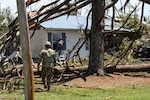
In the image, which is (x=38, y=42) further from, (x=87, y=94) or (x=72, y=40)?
(x=87, y=94)

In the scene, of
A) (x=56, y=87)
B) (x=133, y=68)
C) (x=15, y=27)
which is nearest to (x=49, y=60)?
(x=56, y=87)

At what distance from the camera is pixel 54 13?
60.3 feet

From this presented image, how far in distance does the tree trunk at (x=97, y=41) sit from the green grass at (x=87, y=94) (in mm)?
2542

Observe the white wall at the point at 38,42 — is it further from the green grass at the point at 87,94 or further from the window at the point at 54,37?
the green grass at the point at 87,94

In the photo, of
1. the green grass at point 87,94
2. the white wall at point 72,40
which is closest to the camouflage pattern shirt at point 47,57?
the green grass at point 87,94

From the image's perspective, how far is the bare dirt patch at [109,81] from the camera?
1633 centimetres

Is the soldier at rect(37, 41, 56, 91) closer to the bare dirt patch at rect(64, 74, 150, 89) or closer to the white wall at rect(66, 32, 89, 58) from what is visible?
the bare dirt patch at rect(64, 74, 150, 89)

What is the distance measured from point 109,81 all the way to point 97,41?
6.26ft

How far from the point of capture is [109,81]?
17172 mm

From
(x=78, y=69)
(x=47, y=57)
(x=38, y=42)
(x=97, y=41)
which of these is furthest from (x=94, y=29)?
(x=38, y=42)

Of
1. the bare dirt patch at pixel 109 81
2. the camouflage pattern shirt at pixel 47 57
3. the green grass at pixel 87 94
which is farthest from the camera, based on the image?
the bare dirt patch at pixel 109 81

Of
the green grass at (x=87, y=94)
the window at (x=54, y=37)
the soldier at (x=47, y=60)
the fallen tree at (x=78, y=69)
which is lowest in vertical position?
the green grass at (x=87, y=94)

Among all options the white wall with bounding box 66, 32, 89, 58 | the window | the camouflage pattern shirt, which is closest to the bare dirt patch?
the camouflage pattern shirt

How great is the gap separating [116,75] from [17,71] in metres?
4.36
